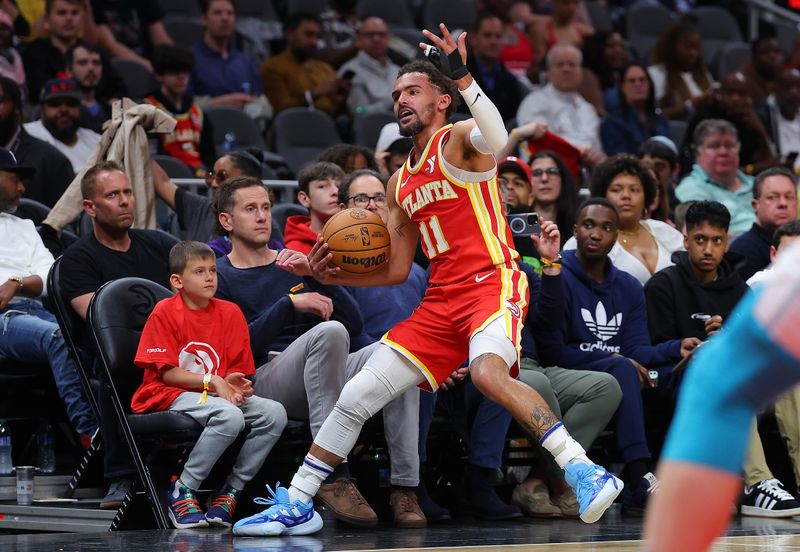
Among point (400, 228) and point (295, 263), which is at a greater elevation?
point (400, 228)

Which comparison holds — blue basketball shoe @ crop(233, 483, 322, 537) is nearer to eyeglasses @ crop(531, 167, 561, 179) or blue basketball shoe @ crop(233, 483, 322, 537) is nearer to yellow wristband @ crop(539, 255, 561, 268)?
yellow wristband @ crop(539, 255, 561, 268)

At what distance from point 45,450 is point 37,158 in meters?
2.24

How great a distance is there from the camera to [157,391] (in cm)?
613

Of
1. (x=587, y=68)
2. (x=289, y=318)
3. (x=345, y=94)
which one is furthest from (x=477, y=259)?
(x=587, y=68)

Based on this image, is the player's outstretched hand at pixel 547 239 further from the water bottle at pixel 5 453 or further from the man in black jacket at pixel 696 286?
the water bottle at pixel 5 453

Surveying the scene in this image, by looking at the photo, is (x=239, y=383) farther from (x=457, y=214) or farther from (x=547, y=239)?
(x=547, y=239)

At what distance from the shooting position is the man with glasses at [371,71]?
12055 millimetres

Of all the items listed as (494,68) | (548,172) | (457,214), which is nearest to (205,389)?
(457,214)

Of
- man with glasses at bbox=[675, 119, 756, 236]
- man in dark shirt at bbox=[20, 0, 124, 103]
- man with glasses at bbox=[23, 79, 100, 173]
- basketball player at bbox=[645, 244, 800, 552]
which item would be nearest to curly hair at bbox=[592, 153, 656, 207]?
man with glasses at bbox=[675, 119, 756, 236]

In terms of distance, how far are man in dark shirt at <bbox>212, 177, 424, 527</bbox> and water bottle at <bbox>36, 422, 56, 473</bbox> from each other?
1323 millimetres

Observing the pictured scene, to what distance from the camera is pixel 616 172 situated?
8516 mm

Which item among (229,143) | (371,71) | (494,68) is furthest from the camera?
(371,71)

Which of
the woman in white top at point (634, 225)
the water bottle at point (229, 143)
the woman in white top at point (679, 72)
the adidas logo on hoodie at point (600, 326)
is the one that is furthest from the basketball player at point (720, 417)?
the woman in white top at point (679, 72)

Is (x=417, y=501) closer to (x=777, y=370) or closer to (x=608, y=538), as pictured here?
(x=608, y=538)
